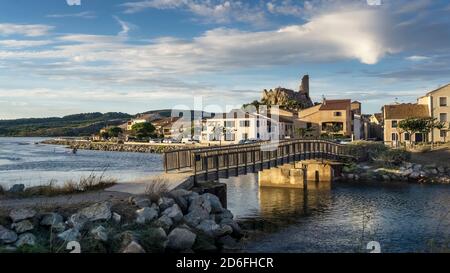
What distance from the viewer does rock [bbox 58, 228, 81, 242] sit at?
39.8 feet

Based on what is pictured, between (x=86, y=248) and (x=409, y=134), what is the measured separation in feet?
188

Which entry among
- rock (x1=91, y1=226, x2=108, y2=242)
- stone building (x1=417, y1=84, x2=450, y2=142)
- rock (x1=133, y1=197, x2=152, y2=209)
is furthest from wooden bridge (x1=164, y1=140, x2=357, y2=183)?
stone building (x1=417, y1=84, x2=450, y2=142)

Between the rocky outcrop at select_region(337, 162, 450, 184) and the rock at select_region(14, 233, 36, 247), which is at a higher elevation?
the rock at select_region(14, 233, 36, 247)

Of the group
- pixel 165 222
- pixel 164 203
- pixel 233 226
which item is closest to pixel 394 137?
pixel 233 226

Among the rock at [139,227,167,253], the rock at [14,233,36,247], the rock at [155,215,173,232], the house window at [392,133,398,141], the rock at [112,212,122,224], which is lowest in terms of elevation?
the rock at [139,227,167,253]

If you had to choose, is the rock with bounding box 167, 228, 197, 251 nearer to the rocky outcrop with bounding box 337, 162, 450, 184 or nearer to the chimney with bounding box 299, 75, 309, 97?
the rocky outcrop with bounding box 337, 162, 450, 184

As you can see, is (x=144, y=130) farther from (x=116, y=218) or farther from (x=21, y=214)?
(x=21, y=214)

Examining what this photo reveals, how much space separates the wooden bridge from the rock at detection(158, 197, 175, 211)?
19.9ft

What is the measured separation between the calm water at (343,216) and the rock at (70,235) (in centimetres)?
689

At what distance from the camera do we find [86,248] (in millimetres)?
11961
